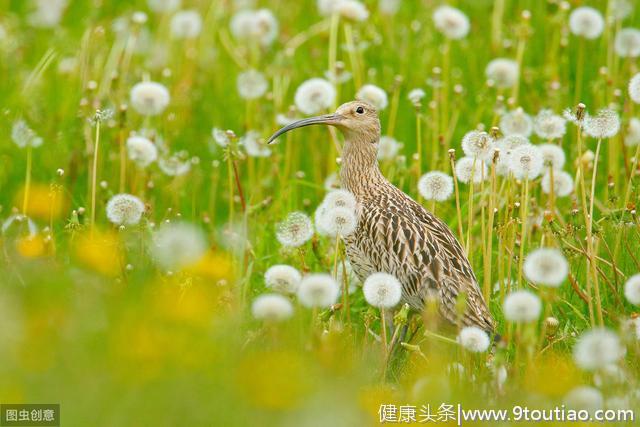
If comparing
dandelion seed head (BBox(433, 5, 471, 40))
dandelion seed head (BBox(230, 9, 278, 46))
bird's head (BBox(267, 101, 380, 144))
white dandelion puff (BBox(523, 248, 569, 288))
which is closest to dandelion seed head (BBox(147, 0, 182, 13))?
dandelion seed head (BBox(230, 9, 278, 46))

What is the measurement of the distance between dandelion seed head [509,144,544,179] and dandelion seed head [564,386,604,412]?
4.76 ft

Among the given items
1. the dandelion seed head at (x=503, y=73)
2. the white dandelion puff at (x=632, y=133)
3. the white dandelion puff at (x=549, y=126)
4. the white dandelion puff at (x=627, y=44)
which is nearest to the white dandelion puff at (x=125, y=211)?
the white dandelion puff at (x=549, y=126)

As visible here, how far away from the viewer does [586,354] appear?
4195 millimetres

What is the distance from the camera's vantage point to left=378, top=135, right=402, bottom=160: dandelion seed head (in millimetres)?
7469

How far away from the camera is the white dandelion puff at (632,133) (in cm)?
718

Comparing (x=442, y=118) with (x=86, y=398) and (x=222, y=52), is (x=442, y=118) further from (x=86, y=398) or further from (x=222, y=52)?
(x=86, y=398)

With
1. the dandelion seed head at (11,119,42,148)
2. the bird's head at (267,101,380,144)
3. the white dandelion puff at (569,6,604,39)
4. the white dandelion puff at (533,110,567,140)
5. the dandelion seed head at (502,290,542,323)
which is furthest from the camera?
the white dandelion puff at (569,6,604,39)

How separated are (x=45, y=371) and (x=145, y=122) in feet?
14.2

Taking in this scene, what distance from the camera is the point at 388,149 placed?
7520 millimetres

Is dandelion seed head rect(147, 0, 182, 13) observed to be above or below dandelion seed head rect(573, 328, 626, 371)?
above

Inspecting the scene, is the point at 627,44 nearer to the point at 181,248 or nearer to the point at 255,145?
the point at 255,145

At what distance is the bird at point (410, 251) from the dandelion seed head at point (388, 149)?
1106mm

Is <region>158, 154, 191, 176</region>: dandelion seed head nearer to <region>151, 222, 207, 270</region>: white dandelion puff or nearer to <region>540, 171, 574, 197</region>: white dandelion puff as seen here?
<region>151, 222, 207, 270</region>: white dandelion puff

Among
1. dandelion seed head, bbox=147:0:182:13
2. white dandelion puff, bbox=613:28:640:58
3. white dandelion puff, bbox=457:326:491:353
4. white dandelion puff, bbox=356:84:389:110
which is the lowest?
white dandelion puff, bbox=457:326:491:353
